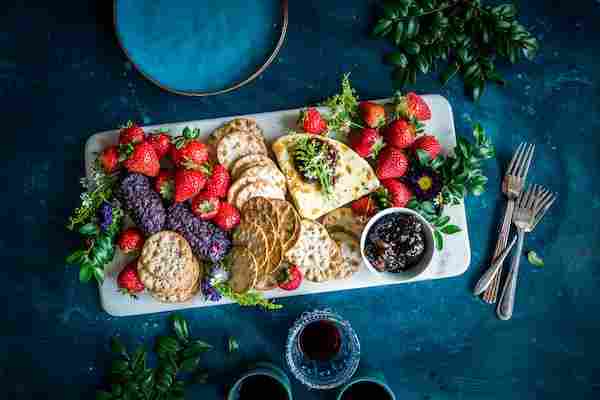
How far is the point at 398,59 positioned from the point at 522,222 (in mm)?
763

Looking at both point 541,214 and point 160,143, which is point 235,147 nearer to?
point 160,143

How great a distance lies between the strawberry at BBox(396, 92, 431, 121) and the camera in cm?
185

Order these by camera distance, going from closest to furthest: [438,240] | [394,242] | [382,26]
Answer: [394,242], [438,240], [382,26]

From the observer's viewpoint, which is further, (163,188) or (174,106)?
(174,106)

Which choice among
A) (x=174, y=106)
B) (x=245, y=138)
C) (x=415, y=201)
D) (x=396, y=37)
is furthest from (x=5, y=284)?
(x=396, y=37)

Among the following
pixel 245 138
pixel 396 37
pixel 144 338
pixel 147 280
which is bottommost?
pixel 144 338

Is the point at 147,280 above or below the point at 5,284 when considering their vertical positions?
above

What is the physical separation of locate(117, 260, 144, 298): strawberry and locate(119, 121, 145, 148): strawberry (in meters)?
0.43

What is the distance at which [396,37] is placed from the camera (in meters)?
1.98

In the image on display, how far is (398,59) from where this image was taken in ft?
6.49

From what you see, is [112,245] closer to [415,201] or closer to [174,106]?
[174,106]

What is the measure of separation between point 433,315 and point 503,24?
1.11m

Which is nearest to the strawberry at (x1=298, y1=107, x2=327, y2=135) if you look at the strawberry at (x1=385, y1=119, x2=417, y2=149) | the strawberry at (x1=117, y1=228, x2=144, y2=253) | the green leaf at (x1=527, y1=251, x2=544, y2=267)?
the strawberry at (x1=385, y1=119, x2=417, y2=149)

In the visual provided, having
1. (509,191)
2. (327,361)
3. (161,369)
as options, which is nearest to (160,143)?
(161,369)
